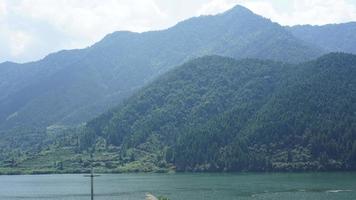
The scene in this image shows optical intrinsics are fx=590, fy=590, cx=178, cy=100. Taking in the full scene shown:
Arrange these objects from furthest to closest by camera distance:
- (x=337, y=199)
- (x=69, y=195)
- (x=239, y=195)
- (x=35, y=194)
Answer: (x=35, y=194)
(x=69, y=195)
(x=239, y=195)
(x=337, y=199)

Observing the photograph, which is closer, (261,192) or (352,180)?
(261,192)

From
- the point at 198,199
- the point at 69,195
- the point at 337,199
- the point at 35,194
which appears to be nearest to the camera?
the point at 337,199

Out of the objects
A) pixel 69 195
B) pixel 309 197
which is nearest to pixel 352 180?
pixel 309 197

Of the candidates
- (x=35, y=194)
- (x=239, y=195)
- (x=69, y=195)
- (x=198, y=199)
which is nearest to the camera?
(x=198, y=199)

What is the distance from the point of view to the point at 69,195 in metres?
177

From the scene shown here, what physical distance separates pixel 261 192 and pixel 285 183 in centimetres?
3416

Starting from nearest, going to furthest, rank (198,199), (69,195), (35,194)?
(198,199) < (69,195) < (35,194)

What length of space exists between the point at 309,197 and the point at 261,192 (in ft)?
71.3

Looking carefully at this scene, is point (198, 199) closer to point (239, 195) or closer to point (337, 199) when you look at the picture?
point (239, 195)

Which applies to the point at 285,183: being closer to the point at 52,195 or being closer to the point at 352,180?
the point at 352,180

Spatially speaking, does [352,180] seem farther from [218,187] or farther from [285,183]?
[218,187]

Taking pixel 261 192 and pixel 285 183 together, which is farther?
pixel 285 183

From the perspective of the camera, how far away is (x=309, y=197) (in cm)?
14362

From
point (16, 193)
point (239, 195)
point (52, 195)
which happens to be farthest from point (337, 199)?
point (16, 193)
